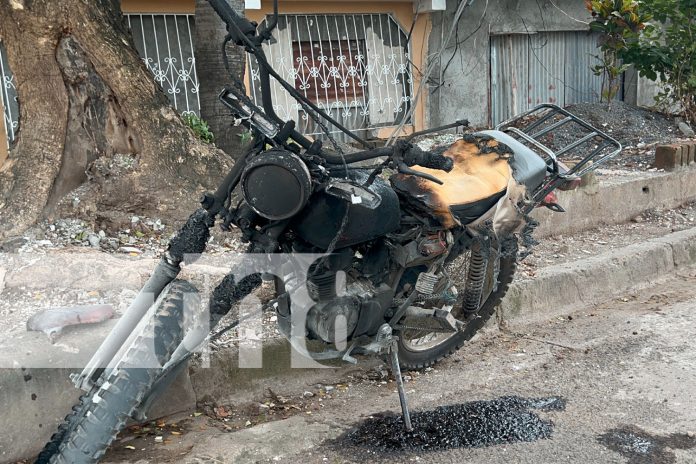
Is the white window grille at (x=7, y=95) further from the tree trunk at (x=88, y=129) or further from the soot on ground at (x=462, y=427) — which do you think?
the soot on ground at (x=462, y=427)

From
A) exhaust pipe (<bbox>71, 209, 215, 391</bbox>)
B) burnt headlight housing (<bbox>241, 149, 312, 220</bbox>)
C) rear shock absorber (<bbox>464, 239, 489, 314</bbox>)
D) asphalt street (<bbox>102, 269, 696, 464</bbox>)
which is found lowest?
asphalt street (<bbox>102, 269, 696, 464</bbox>)

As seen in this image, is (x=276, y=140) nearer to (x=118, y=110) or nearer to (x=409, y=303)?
(x=409, y=303)

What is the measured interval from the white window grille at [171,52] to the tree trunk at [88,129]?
94.3 inches

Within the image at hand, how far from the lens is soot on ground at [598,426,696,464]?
2.92 metres

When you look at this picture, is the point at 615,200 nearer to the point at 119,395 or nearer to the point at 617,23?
the point at 617,23

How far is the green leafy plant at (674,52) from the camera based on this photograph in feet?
28.4

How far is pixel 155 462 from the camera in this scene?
2932 millimetres

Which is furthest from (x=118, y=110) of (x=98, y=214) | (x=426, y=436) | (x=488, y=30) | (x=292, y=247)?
(x=488, y=30)

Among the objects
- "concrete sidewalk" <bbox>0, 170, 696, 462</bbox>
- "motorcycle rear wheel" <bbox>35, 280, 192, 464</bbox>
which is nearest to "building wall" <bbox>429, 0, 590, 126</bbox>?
"concrete sidewalk" <bbox>0, 170, 696, 462</bbox>

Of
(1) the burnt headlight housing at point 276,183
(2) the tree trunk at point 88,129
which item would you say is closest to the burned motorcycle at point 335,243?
(1) the burnt headlight housing at point 276,183

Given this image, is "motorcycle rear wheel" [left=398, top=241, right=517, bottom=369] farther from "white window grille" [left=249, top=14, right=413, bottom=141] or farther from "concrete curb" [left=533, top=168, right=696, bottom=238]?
"white window grille" [left=249, top=14, right=413, bottom=141]

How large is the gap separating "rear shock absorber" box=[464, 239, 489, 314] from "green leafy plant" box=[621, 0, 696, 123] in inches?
247

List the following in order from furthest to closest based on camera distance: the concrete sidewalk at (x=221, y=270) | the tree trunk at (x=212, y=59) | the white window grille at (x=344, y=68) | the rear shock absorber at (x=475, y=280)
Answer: the white window grille at (x=344, y=68)
the tree trunk at (x=212, y=59)
the rear shock absorber at (x=475, y=280)
the concrete sidewalk at (x=221, y=270)

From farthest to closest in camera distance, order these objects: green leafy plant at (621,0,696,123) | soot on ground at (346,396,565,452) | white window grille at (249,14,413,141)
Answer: green leafy plant at (621,0,696,123) → white window grille at (249,14,413,141) → soot on ground at (346,396,565,452)
